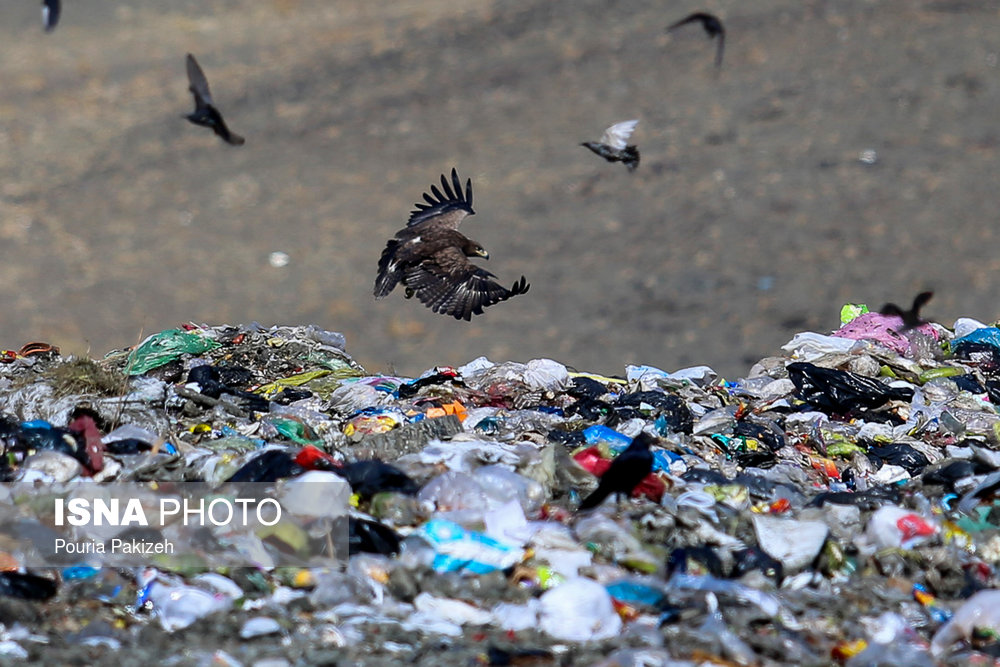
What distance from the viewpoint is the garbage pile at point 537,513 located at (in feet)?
10.00

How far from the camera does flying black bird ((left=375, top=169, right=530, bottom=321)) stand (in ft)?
17.3

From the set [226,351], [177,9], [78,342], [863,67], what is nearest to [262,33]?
[177,9]

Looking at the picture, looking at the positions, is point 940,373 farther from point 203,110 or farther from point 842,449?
point 203,110

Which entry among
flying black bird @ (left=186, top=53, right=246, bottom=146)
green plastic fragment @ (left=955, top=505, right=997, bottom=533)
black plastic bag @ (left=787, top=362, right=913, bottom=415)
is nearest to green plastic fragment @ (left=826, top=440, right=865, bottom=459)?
black plastic bag @ (left=787, top=362, right=913, bottom=415)

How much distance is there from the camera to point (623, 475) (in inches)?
152

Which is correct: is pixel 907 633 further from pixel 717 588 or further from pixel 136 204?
pixel 136 204

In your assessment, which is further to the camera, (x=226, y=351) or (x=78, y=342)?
(x=78, y=342)

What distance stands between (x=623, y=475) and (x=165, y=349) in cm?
274

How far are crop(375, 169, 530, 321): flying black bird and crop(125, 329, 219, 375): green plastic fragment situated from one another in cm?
99

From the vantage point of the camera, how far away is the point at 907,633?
315cm

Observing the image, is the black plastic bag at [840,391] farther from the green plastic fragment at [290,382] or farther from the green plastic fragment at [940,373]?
the green plastic fragment at [290,382]

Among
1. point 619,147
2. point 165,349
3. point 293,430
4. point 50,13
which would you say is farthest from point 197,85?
point 619,147

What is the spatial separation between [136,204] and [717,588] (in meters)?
9.64

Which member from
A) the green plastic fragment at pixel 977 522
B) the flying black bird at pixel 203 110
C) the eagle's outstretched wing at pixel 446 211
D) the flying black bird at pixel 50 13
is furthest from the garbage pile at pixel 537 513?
the flying black bird at pixel 50 13
